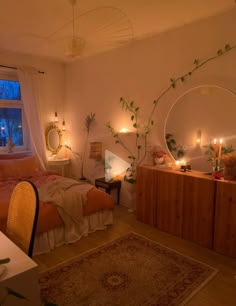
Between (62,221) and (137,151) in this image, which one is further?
(137,151)

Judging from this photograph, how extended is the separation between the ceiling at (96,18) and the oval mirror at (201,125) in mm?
846

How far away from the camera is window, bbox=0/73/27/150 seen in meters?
4.24

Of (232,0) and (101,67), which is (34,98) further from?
(232,0)

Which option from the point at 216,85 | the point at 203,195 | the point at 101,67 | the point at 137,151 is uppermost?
the point at 101,67

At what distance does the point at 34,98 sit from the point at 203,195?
10.7 ft

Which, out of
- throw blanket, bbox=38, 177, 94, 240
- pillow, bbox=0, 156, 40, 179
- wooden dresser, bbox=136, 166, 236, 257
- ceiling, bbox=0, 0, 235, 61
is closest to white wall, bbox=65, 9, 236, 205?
ceiling, bbox=0, 0, 235, 61

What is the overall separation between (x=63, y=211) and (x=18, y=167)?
59.0 inches

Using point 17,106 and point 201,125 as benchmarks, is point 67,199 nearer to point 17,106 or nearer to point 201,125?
point 201,125

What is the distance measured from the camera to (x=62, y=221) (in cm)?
267

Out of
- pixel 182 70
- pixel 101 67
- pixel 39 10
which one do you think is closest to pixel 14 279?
pixel 39 10

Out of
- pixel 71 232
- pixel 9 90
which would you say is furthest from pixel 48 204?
pixel 9 90

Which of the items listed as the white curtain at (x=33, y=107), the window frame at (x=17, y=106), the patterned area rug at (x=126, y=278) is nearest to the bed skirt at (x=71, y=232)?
the patterned area rug at (x=126, y=278)

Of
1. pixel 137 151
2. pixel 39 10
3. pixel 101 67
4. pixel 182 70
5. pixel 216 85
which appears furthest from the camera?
pixel 101 67

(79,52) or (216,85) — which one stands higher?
(79,52)
